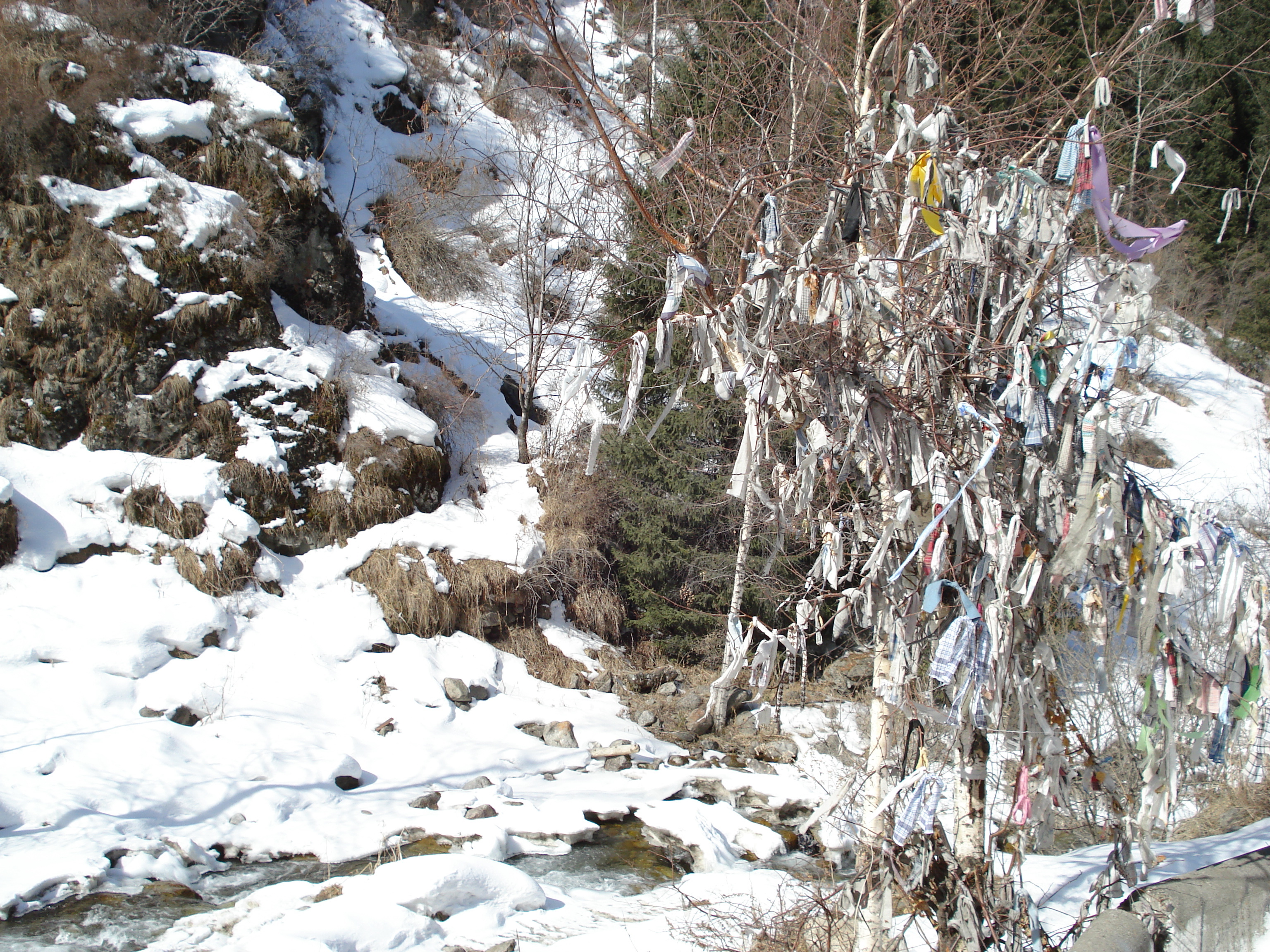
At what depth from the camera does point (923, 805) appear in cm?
244

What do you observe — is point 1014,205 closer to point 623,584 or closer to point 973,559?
point 973,559

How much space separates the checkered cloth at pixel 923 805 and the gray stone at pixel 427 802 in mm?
4833

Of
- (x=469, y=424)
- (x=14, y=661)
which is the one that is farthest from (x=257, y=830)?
(x=469, y=424)

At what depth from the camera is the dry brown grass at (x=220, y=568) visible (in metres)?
8.15

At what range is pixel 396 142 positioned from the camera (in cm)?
1719

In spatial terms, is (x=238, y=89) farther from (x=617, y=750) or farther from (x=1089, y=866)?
(x=1089, y=866)

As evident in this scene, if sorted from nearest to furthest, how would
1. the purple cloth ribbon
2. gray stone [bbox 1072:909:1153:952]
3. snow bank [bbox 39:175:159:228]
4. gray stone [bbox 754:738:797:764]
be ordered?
the purple cloth ribbon < gray stone [bbox 1072:909:1153:952] < gray stone [bbox 754:738:797:764] < snow bank [bbox 39:175:159:228]

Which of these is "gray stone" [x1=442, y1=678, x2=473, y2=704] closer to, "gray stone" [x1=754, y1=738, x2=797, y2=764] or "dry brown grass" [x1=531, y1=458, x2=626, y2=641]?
"dry brown grass" [x1=531, y1=458, x2=626, y2=641]

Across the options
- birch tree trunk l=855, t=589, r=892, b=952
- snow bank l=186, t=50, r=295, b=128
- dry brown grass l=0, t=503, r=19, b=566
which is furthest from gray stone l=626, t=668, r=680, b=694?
snow bank l=186, t=50, r=295, b=128

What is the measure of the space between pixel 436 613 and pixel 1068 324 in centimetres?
770

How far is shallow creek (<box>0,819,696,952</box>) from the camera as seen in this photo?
14.2 feet

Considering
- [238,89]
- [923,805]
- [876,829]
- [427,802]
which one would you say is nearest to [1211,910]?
[876,829]

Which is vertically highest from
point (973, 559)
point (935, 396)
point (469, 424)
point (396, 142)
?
point (396, 142)

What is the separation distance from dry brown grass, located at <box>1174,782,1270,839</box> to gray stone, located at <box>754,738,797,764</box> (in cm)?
343
